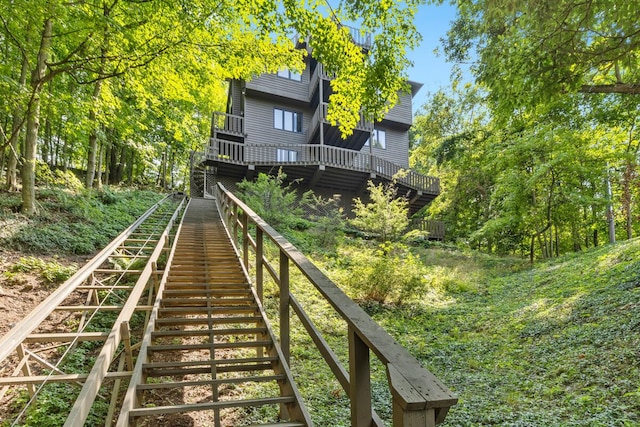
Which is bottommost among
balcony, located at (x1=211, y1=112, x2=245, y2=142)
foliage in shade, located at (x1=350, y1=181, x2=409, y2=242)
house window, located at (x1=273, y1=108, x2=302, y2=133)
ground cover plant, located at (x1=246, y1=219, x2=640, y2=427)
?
ground cover plant, located at (x1=246, y1=219, x2=640, y2=427)

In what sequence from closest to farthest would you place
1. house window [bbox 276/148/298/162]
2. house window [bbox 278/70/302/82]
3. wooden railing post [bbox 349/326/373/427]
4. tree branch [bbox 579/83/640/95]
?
wooden railing post [bbox 349/326/373/427]
tree branch [bbox 579/83/640/95]
house window [bbox 276/148/298/162]
house window [bbox 278/70/302/82]

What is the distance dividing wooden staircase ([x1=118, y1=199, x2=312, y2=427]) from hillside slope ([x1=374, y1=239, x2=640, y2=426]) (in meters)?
1.91

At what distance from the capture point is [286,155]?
61.6 ft

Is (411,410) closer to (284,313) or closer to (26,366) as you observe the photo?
(284,313)

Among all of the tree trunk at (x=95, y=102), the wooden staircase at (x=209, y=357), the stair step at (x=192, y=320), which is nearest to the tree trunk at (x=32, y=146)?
the tree trunk at (x=95, y=102)

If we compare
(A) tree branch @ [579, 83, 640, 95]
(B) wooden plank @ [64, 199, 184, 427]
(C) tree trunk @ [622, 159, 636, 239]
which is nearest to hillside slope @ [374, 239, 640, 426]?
(B) wooden plank @ [64, 199, 184, 427]

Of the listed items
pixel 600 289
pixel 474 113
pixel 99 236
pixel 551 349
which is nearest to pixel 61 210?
pixel 99 236

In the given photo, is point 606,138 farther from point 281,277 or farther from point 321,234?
point 281,277

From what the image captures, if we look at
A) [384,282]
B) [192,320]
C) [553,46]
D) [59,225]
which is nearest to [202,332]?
[192,320]

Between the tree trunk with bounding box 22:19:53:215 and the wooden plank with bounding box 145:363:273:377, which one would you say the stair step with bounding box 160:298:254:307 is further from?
the tree trunk with bounding box 22:19:53:215

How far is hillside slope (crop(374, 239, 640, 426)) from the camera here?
333cm

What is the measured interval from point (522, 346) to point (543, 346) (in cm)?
31

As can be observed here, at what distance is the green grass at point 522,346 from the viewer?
11.1 feet

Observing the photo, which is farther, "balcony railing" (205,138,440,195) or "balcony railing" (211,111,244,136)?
"balcony railing" (211,111,244,136)
